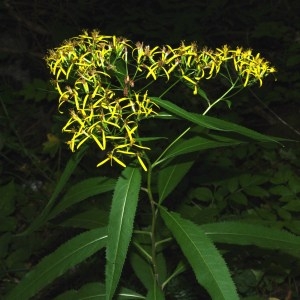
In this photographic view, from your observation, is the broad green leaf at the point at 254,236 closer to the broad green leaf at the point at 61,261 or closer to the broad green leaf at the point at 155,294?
the broad green leaf at the point at 155,294

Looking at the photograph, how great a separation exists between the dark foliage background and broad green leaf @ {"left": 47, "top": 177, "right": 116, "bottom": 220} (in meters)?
1.38

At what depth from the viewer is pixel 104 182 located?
82.0 inches

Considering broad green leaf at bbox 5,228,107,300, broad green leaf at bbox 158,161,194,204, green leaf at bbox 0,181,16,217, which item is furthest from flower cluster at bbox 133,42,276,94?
green leaf at bbox 0,181,16,217

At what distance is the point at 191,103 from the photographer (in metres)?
4.64

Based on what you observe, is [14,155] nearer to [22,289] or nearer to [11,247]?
[11,247]

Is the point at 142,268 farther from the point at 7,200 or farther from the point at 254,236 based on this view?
the point at 7,200

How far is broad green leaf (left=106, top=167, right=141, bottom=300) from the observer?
5.33 feet

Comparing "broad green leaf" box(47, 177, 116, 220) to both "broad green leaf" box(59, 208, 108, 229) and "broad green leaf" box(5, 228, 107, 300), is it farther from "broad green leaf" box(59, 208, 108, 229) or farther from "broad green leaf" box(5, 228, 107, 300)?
"broad green leaf" box(59, 208, 108, 229)

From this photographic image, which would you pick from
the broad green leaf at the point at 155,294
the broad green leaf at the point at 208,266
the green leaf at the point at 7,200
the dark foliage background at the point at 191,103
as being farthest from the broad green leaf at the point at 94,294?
the green leaf at the point at 7,200

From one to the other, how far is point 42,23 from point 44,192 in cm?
274

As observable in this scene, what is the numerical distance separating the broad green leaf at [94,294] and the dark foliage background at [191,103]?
0.93 meters

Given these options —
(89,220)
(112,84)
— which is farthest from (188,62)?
(89,220)

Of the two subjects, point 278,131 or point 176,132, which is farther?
point 278,131

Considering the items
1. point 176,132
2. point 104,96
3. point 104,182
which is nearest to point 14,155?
point 176,132
